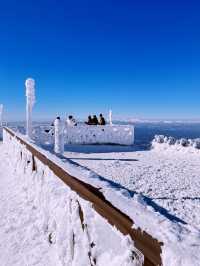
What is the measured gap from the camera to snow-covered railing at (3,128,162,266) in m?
1.85

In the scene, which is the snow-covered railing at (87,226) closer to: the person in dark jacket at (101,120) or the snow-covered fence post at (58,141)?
the snow-covered fence post at (58,141)

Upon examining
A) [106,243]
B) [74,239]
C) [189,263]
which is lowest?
[74,239]

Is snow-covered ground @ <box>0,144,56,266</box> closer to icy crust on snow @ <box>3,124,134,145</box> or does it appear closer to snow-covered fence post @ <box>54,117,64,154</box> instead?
snow-covered fence post @ <box>54,117,64,154</box>

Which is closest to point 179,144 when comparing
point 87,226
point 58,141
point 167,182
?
point 58,141

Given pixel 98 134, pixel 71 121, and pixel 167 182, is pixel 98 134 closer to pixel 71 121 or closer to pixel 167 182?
pixel 71 121

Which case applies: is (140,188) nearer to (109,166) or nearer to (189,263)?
(109,166)

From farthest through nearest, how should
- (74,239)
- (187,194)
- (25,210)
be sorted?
1. (187,194)
2. (25,210)
3. (74,239)

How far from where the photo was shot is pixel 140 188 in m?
7.35

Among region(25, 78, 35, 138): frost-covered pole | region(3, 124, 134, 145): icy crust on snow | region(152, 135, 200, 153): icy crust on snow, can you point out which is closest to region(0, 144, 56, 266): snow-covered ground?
region(152, 135, 200, 153): icy crust on snow

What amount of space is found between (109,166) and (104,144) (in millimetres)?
9539

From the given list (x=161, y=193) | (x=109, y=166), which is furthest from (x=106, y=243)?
(x=109, y=166)

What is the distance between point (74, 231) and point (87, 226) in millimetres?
453

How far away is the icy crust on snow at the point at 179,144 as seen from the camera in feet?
46.4

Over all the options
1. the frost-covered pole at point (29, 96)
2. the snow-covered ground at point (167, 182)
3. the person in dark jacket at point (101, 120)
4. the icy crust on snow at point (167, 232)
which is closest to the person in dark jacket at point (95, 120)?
the person in dark jacket at point (101, 120)
